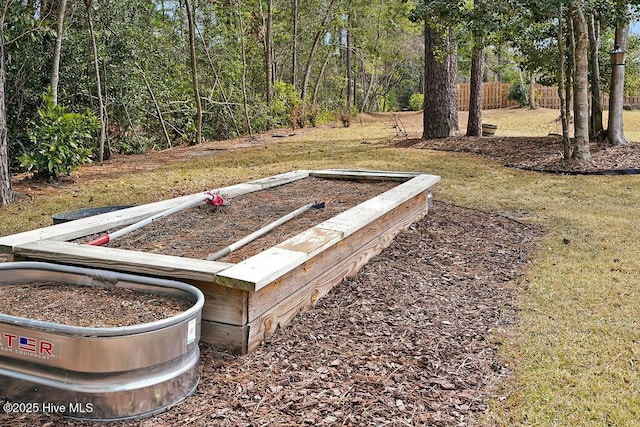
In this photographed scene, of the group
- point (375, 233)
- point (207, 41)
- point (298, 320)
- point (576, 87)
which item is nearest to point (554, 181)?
point (576, 87)

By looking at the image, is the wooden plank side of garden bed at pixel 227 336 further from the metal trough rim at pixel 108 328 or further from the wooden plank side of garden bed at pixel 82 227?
the wooden plank side of garden bed at pixel 82 227

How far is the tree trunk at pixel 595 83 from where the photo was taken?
8.80 m

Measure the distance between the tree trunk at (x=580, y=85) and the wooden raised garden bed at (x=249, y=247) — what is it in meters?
3.75

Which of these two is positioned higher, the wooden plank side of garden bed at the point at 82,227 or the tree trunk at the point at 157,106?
the tree trunk at the point at 157,106

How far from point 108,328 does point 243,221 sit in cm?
191

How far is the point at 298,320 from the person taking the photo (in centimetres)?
249

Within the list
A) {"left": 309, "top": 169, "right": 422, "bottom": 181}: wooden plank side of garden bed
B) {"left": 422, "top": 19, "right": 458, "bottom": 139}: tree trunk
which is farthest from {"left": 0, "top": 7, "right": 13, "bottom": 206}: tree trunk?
{"left": 422, "top": 19, "right": 458, "bottom": 139}: tree trunk

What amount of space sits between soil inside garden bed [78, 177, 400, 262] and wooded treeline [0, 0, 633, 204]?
263 centimetres

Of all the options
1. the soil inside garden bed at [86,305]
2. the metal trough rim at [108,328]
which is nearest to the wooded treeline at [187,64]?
the metal trough rim at [108,328]

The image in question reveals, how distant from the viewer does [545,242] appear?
417cm

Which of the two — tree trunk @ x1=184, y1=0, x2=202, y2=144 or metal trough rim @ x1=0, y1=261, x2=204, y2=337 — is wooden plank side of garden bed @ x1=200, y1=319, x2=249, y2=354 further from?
tree trunk @ x1=184, y1=0, x2=202, y2=144

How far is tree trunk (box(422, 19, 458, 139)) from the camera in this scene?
10188mm

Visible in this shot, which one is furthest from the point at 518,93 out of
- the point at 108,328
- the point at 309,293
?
the point at 108,328

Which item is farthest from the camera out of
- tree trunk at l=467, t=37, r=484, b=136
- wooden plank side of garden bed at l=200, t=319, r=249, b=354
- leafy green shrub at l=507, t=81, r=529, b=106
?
leafy green shrub at l=507, t=81, r=529, b=106
